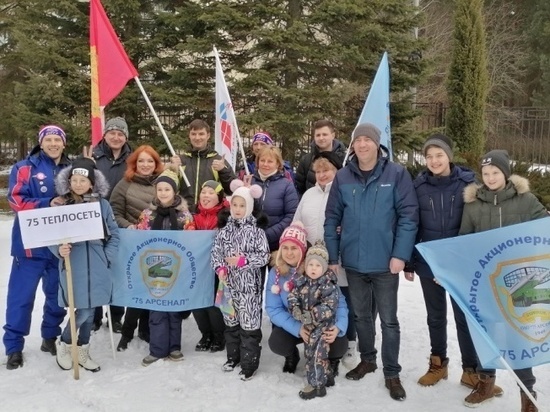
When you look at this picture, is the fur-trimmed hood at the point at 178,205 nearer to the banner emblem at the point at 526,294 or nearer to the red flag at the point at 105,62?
the red flag at the point at 105,62

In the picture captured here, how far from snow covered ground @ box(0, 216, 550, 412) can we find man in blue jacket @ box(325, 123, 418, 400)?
326 mm

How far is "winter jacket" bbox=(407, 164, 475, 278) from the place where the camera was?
416cm

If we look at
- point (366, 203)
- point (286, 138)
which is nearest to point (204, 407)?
point (366, 203)

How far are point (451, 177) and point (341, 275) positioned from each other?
4.30ft

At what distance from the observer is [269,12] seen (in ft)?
40.1

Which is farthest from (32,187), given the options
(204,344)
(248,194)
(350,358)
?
(350,358)

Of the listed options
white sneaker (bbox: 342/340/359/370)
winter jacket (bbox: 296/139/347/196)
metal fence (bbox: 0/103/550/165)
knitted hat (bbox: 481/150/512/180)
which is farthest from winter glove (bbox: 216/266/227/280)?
metal fence (bbox: 0/103/550/165)

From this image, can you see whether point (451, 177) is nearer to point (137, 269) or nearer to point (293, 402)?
point (293, 402)

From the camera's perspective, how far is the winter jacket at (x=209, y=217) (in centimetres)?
507

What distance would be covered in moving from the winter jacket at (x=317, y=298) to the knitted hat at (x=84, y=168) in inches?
79.6

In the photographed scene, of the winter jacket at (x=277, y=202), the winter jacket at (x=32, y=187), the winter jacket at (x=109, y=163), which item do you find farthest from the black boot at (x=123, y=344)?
the winter jacket at (x=277, y=202)

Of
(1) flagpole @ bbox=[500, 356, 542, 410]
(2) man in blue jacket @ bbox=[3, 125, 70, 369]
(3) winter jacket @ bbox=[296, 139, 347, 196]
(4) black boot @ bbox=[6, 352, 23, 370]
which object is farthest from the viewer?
(3) winter jacket @ bbox=[296, 139, 347, 196]

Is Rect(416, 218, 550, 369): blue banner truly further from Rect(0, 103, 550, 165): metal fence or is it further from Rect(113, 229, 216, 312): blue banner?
Rect(0, 103, 550, 165): metal fence

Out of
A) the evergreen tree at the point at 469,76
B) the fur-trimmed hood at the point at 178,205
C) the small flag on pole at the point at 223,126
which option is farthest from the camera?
the evergreen tree at the point at 469,76
